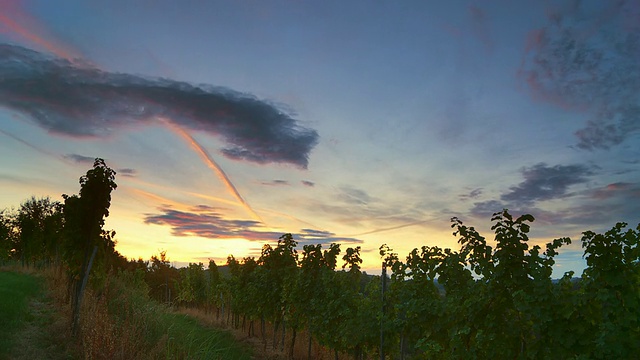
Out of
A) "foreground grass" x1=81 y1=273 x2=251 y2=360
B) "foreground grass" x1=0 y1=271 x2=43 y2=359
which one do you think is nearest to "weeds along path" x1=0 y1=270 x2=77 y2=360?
"foreground grass" x1=0 y1=271 x2=43 y2=359

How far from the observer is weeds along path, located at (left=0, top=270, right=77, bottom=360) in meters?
9.55

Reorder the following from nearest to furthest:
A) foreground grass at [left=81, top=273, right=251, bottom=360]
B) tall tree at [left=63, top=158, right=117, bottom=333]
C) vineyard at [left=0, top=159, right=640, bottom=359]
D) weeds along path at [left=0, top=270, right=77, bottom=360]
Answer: vineyard at [left=0, top=159, right=640, bottom=359]
foreground grass at [left=81, top=273, right=251, bottom=360]
weeds along path at [left=0, top=270, right=77, bottom=360]
tall tree at [left=63, top=158, right=117, bottom=333]

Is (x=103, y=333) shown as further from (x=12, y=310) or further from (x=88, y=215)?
(x=12, y=310)

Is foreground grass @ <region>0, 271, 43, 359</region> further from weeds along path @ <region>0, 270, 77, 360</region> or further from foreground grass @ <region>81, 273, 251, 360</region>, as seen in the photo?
foreground grass @ <region>81, 273, 251, 360</region>

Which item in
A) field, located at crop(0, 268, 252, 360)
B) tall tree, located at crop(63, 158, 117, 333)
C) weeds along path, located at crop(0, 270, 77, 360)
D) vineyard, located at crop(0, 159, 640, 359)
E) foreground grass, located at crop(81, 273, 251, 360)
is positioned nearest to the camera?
vineyard, located at crop(0, 159, 640, 359)

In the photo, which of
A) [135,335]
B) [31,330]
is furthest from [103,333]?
[31,330]

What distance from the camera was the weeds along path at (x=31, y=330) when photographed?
9547 mm

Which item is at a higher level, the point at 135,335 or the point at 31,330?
the point at 135,335

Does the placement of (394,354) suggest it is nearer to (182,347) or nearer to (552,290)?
(182,347)

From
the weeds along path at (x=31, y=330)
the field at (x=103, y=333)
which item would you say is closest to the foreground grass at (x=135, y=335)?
the field at (x=103, y=333)

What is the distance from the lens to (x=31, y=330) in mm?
11688

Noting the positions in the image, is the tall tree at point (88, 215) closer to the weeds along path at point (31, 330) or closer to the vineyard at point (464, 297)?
the vineyard at point (464, 297)

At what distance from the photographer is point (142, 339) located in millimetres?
9898

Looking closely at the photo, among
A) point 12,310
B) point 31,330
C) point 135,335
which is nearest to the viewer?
point 135,335
